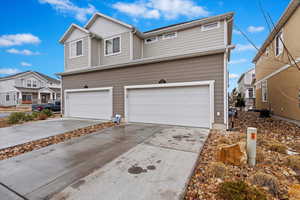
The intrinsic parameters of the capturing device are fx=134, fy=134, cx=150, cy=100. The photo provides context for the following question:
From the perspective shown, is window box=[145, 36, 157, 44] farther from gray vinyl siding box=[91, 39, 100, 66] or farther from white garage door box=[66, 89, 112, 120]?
white garage door box=[66, 89, 112, 120]

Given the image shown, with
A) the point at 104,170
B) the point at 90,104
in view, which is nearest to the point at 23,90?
the point at 90,104

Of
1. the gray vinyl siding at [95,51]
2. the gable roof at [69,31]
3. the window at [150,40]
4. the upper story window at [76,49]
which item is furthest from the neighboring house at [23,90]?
the window at [150,40]

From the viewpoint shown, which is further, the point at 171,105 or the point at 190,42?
the point at 190,42

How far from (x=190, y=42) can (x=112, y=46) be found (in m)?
5.62

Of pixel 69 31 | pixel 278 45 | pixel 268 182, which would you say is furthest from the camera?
pixel 69 31

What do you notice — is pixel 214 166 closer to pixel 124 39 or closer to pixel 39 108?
pixel 124 39

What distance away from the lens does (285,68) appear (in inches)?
319

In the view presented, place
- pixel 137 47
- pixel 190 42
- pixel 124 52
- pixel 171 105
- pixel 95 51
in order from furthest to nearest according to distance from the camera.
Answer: pixel 95 51 → pixel 137 47 → pixel 124 52 → pixel 190 42 → pixel 171 105

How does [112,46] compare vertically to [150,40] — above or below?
→ below

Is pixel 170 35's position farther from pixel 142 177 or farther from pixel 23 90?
pixel 23 90

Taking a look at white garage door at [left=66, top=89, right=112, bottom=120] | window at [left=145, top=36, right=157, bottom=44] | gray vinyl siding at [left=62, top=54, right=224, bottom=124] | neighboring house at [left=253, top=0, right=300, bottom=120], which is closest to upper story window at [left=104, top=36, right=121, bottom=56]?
window at [left=145, top=36, right=157, bottom=44]

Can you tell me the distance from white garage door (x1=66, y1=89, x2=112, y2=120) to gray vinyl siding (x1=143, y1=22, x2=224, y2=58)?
474 cm

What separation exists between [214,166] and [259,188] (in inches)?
27.9

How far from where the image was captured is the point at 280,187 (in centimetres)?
217
